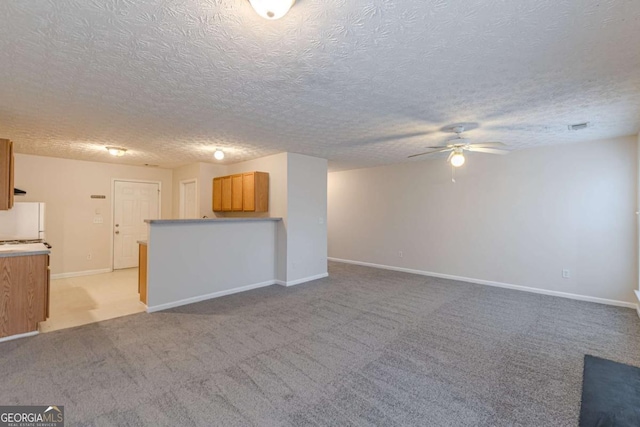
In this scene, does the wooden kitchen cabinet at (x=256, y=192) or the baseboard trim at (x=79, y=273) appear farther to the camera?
the baseboard trim at (x=79, y=273)

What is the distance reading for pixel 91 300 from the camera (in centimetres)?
444

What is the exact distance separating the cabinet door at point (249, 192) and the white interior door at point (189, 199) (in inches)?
59.4

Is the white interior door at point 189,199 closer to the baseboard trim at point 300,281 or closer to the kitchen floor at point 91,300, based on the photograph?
the kitchen floor at point 91,300

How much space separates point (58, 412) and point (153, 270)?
217 cm

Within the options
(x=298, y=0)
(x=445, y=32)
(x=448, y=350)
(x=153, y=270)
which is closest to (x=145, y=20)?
(x=298, y=0)

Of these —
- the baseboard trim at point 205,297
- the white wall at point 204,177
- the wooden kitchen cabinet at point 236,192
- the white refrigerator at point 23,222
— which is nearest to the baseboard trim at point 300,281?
the baseboard trim at point 205,297

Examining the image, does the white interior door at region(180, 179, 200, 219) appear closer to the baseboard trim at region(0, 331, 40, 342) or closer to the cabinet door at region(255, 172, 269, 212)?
the cabinet door at region(255, 172, 269, 212)

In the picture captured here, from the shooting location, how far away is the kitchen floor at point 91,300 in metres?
3.64

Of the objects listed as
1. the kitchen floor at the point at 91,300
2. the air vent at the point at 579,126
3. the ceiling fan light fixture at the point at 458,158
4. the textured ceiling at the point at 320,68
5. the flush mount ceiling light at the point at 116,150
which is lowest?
the kitchen floor at the point at 91,300

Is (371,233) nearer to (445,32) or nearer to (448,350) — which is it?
(448,350)

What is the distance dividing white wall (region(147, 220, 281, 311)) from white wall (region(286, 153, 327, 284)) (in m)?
0.39

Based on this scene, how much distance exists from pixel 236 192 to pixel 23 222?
365cm

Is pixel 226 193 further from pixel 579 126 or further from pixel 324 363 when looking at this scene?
pixel 579 126

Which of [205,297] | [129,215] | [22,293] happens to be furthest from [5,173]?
[129,215]
